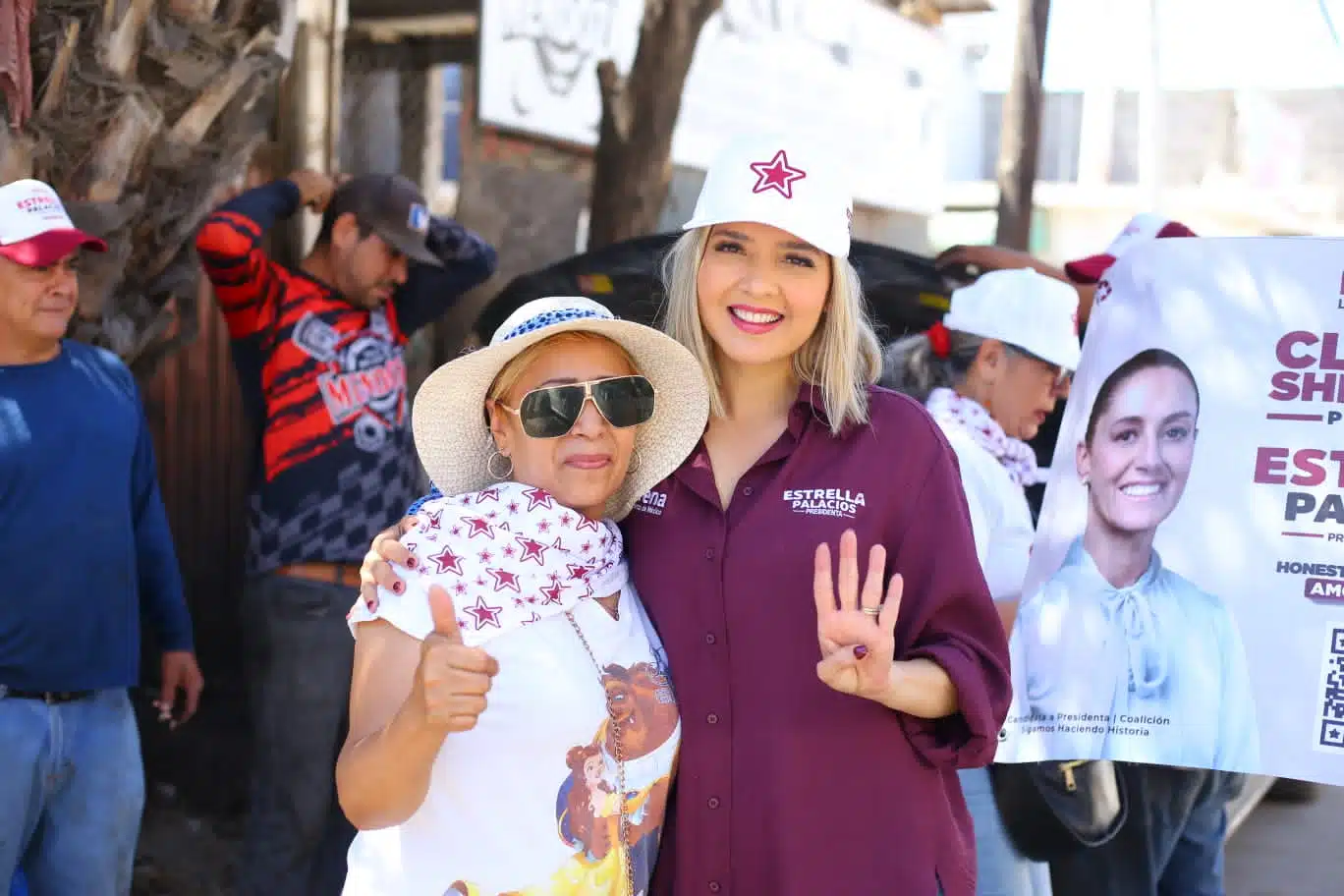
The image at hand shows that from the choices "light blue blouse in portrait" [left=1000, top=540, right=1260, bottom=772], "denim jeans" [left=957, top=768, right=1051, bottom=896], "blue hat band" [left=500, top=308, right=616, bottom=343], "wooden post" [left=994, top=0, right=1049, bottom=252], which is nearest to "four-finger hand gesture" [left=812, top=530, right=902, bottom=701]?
"blue hat band" [left=500, top=308, right=616, bottom=343]

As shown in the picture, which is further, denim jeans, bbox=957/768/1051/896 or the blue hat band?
denim jeans, bbox=957/768/1051/896

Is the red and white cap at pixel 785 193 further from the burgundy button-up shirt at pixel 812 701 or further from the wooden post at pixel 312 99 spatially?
the wooden post at pixel 312 99

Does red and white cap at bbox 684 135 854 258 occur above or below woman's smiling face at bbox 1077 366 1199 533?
above

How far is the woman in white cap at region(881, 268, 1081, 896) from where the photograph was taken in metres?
3.53

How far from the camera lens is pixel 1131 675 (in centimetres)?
320

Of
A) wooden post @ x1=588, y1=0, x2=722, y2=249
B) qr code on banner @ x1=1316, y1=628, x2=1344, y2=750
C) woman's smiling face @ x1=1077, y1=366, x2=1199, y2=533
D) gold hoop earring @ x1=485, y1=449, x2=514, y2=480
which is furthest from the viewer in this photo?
wooden post @ x1=588, y1=0, x2=722, y2=249

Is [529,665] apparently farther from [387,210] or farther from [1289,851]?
[1289,851]

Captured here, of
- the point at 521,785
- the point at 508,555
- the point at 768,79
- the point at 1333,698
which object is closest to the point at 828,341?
the point at 508,555

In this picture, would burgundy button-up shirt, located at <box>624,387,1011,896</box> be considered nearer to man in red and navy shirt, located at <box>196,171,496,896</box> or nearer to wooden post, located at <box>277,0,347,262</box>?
man in red and navy shirt, located at <box>196,171,496,896</box>

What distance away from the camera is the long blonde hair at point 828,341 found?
2.36 m

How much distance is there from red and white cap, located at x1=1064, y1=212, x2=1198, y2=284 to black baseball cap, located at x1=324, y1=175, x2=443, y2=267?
2162 millimetres

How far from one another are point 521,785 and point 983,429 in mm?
2060

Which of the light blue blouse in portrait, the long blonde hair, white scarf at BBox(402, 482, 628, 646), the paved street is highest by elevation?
the long blonde hair

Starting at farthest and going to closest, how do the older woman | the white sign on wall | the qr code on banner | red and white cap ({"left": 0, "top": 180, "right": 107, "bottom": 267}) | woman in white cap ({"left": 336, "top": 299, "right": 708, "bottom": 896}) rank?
1. the white sign on wall
2. red and white cap ({"left": 0, "top": 180, "right": 107, "bottom": 267})
3. the qr code on banner
4. the older woman
5. woman in white cap ({"left": 336, "top": 299, "right": 708, "bottom": 896})
